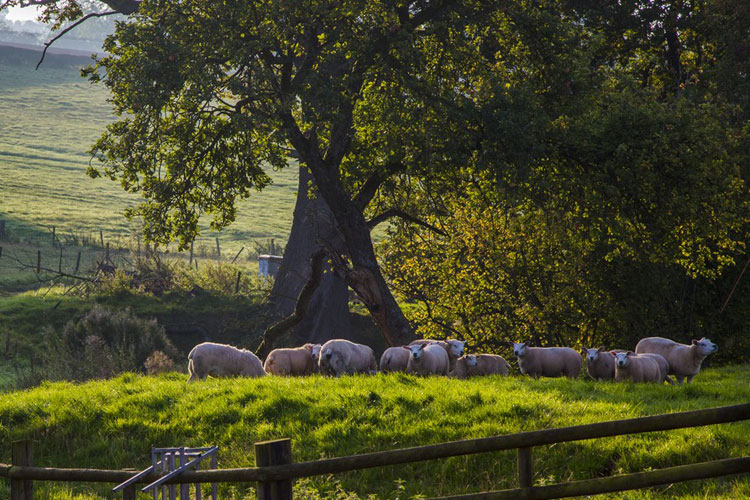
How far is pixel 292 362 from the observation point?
20.7 meters

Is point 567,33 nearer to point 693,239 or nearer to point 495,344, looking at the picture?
point 693,239

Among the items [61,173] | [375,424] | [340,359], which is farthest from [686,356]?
[61,173]

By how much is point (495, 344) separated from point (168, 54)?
13.6 meters

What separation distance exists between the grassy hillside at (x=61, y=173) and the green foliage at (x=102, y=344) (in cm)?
1289

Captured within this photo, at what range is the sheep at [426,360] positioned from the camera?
1839cm

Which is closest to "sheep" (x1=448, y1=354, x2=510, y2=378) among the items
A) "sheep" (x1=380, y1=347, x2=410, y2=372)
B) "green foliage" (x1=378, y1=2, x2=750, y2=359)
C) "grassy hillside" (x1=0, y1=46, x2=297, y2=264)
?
"sheep" (x1=380, y1=347, x2=410, y2=372)

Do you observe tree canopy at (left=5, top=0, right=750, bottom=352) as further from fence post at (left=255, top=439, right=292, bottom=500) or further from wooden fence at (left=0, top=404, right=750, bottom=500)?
fence post at (left=255, top=439, right=292, bottom=500)

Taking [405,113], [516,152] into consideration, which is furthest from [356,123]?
[516,152]

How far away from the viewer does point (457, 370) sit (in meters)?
19.8

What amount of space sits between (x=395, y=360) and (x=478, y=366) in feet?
7.26

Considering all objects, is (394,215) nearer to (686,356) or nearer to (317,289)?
(686,356)

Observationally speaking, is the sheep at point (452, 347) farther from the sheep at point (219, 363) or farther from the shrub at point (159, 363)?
the shrub at point (159, 363)

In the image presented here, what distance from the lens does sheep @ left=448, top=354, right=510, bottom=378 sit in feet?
64.8

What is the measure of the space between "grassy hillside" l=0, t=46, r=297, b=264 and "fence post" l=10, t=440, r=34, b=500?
1382 inches
